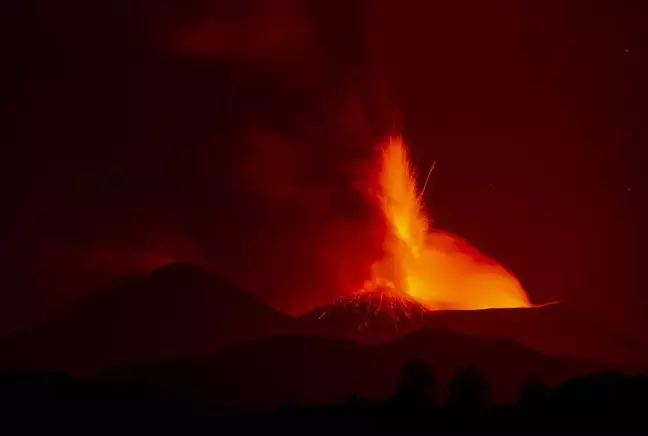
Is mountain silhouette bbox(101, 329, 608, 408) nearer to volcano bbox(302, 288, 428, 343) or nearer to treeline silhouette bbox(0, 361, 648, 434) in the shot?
treeline silhouette bbox(0, 361, 648, 434)

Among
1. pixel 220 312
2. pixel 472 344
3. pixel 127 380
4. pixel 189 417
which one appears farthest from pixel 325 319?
pixel 189 417

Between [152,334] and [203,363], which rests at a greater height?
[152,334]

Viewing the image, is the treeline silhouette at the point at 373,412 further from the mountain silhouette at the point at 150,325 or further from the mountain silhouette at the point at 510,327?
the mountain silhouette at the point at 510,327

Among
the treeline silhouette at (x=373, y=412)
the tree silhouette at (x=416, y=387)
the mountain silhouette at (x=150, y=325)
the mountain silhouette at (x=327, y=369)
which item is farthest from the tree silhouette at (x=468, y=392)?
the mountain silhouette at (x=150, y=325)

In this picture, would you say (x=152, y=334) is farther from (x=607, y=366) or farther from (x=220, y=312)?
(x=607, y=366)

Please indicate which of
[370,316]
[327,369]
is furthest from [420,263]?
[327,369]

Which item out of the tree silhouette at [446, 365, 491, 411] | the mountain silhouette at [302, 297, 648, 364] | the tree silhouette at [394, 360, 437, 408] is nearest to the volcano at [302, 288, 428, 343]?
the mountain silhouette at [302, 297, 648, 364]

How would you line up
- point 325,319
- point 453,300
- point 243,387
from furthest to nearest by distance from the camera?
point 453,300
point 325,319
point 243,387
